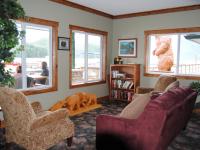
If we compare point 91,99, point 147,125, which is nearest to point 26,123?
point 147,125

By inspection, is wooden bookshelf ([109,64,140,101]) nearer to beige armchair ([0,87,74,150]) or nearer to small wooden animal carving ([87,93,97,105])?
small wooden animal carving ([87,93,97,105])

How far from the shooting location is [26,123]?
246cm

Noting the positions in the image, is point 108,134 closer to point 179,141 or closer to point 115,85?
point 179,141

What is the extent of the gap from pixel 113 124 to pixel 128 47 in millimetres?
4190

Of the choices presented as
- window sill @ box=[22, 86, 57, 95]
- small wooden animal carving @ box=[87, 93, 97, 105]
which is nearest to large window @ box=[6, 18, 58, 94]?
window sill @ box=[22, 86, 57, 95]

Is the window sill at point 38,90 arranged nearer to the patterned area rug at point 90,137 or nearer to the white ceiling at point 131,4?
the patterned area rug at point 90,137

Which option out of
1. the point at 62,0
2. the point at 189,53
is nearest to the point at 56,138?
the point at 62,0

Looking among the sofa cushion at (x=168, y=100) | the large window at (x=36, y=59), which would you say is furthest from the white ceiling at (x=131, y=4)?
the sofa cushion at (x=168, y=100)

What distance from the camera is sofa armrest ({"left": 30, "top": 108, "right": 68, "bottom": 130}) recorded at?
2.47 m

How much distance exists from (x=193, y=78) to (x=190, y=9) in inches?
68.9

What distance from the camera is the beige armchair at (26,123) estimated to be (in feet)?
7.93

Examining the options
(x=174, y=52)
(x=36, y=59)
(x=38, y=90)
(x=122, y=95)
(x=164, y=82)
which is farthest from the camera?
(x=122, y=95)

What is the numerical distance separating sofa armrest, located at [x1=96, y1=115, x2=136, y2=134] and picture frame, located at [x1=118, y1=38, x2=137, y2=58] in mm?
3976

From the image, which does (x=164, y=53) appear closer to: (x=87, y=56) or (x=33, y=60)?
(x=87, y=56)
